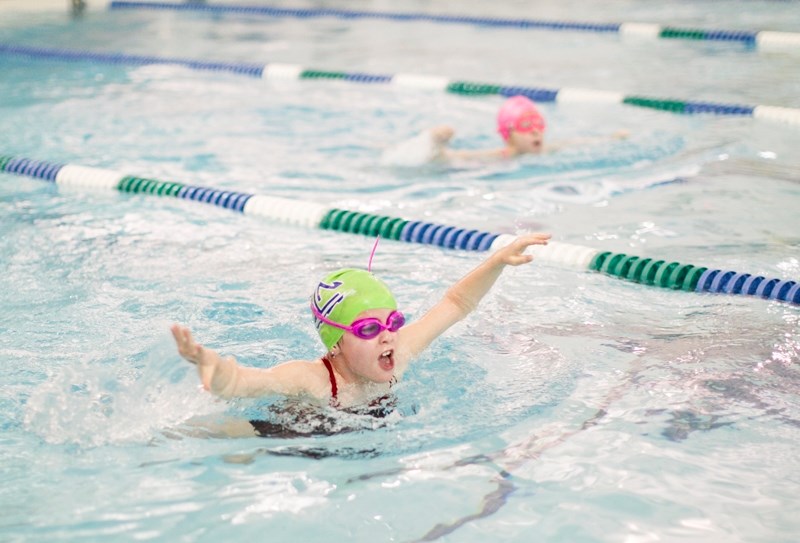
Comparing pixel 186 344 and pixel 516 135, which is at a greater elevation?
pixel 516 135

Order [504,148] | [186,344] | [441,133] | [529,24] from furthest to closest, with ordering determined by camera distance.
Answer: [529,24] < [504,148] < [441,133] < [186,344]

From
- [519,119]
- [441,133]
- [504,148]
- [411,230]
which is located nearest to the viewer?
[411,230]

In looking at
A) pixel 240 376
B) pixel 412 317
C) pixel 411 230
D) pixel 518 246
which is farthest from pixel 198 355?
pixel 411 230

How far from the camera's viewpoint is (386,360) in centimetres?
302

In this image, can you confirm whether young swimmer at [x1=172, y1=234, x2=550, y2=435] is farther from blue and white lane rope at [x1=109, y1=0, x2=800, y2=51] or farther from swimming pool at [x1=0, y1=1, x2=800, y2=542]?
blue and white lane rope at [x1=109, y1=0, x2=800, y2=51]

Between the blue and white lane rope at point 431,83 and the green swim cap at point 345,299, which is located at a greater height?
the blue and white lane rope at point 431,83

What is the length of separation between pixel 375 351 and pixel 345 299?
0.56ft

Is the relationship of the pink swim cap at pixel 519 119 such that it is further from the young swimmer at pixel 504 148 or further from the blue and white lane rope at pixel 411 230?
the blue and white lane rope at pixel 411 230

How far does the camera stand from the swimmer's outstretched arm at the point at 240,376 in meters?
2.50

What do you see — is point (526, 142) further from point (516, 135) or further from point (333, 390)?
point (333, 390)

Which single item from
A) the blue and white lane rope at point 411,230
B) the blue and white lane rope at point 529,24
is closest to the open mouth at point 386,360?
the blue and white lane rope at point 411,230

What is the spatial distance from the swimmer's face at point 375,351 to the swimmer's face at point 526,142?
3367mm

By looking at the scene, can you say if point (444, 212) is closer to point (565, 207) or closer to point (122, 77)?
point (565, 207)

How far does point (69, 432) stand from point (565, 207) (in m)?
3.04
